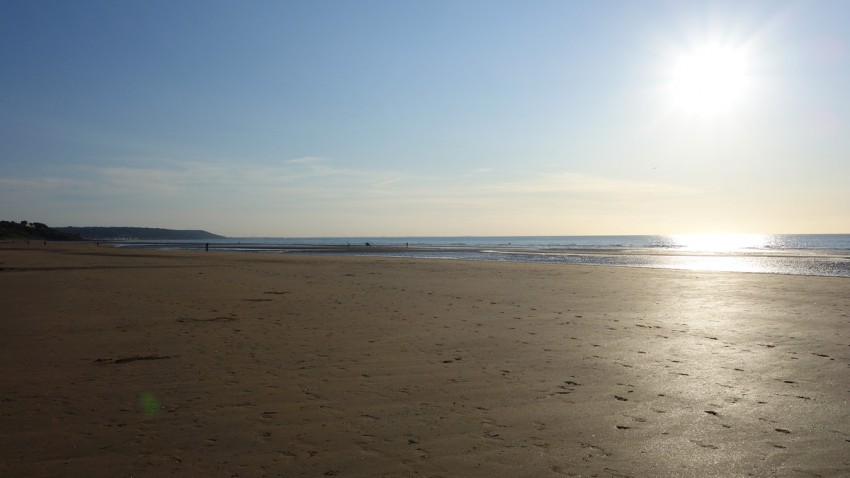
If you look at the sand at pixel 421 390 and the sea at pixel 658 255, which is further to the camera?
the sea at pixel 658 255

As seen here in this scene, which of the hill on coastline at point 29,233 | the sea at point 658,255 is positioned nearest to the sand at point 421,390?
the sea at point 658,255

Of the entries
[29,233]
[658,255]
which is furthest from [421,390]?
[29,233]

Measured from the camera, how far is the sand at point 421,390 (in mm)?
4777

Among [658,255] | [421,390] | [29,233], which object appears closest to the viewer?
[421,390]

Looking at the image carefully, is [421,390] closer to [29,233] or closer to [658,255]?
[658,255]

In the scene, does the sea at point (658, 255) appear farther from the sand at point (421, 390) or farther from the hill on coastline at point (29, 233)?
the hill on coastline at point (29, 233)

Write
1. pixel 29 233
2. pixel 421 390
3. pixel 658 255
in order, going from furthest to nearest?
1. pixel 29 233
2. pixel 658 255
3. pixel 421 390

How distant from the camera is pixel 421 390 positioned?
684 cm

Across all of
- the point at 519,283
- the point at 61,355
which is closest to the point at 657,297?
the point at 519,283

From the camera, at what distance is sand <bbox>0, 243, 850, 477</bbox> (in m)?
4.78

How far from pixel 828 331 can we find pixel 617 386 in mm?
7296

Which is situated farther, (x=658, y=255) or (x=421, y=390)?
(x=658, y=255)

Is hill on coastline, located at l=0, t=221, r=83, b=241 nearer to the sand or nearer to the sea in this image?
the sea

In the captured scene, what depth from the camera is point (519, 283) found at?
21359 mm
